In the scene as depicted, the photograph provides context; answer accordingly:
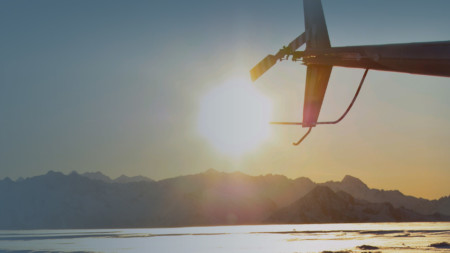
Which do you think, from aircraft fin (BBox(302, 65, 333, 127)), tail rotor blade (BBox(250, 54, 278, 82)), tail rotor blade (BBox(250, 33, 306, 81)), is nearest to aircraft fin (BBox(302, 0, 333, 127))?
aircraft fin (BBox(302, 65, 333, 127))

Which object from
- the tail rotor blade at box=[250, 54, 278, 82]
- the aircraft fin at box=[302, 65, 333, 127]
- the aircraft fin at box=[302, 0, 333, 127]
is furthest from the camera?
the aircraft fin at box=[302, 0, 333, 127]

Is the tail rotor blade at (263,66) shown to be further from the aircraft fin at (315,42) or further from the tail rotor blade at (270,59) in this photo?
the aircraft fin at (315,42)

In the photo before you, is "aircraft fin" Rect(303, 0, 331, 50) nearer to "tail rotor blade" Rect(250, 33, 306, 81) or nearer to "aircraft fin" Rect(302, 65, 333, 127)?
Result: "tail rotor blade" Rect(250, 33, 306, 81)

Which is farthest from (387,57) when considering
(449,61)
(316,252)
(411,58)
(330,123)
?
(316,252)

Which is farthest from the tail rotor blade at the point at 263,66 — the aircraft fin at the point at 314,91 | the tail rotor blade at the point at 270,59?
the aircraft fin at the point at 314,91

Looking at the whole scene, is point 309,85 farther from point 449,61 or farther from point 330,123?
point 449,61

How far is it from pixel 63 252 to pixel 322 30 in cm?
12337

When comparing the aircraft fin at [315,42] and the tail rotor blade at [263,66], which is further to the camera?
the aircraft fin at [315,42]

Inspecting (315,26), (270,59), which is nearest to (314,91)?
(270,59)

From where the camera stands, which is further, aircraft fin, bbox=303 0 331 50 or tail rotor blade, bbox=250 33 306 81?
aircraft fin, bbox=303 0 331 50

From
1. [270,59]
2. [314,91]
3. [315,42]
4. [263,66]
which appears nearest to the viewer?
[263,66]

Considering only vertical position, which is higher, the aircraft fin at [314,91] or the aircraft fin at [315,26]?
the aircraft fin at [315,26]

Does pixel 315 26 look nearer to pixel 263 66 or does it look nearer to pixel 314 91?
pixel 314 91

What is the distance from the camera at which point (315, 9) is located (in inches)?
1453
